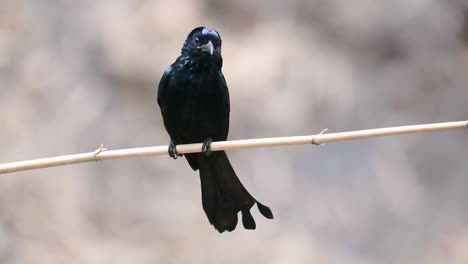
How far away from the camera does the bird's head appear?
208 centimetres

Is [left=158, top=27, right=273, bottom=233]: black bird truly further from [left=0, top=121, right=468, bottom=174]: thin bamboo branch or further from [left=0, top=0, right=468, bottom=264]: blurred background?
[left=0, top=0, right=468, bottom=264]: blurred background

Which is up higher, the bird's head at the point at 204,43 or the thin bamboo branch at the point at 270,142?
the bird's head at the point at 204,43

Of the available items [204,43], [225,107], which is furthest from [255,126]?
[204,43]

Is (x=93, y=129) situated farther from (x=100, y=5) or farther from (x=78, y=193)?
(x=100, y=5)

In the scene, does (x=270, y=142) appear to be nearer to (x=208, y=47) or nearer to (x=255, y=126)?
(x=208, y=47)

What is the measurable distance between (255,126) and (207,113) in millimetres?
1030

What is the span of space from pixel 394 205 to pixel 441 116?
51 cm

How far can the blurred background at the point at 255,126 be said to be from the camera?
3020mm

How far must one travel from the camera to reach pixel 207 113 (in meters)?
2.16

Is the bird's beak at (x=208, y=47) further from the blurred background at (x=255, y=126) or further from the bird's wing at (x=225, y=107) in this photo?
the blurred background at (x=255, y=126)

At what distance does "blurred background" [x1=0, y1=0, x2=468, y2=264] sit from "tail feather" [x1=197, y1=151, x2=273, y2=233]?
89 cm

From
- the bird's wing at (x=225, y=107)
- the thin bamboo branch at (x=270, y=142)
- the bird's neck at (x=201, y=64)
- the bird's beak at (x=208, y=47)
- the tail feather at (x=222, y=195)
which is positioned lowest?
the tail feather at (x=222, y=195)

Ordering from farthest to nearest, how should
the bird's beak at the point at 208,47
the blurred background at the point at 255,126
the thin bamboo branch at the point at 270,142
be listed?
the blurred background at the point at 255,126
the bird's beak at the point at 208,47
the thin bamboo branch at the point at 270,142

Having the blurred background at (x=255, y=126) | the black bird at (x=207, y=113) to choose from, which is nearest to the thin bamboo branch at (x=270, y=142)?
the black bird at (x=207, y=113)
